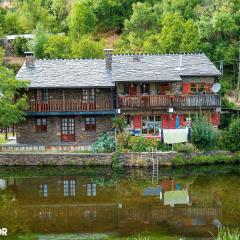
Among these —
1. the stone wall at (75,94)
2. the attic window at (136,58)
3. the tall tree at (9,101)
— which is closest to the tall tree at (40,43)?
the attic window at (136,58)

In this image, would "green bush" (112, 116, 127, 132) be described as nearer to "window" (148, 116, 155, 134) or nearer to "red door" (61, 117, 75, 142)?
"window" (148, 116, 155, 134)

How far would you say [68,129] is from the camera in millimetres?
44844

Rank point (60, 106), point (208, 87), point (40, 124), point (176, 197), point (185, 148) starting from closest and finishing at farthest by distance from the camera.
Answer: point (176, 197), point (185, 148), point (60, 106), point (40, 124), point (208, 87)

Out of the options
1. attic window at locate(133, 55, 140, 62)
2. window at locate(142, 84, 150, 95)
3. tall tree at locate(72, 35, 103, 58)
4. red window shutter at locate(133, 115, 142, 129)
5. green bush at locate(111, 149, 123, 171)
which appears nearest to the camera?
green bush at locate(111, 149, 123, 171)

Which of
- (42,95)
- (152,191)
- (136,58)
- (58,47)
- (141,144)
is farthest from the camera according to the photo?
(58,47)

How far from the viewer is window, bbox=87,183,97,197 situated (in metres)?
34.3

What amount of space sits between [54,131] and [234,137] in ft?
46.0

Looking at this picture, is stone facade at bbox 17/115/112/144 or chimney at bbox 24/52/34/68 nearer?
stone facade at bbox 17/115/112/144

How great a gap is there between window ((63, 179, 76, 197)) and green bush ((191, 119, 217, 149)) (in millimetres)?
9683

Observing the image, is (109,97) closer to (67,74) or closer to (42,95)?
(67,74)

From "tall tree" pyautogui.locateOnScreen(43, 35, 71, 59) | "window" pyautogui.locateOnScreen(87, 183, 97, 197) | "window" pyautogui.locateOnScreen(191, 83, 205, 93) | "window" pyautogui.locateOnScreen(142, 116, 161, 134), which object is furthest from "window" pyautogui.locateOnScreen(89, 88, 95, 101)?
"tall tree" pyautogui.locateOnScreen(43, 35, 71, 59)

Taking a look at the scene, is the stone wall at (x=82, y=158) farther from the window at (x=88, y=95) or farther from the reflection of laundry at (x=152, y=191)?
the window at (x=88, y=95)

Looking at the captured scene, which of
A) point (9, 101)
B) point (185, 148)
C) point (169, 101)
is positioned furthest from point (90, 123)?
point (185, 148)

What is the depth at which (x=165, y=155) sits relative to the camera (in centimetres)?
4034
